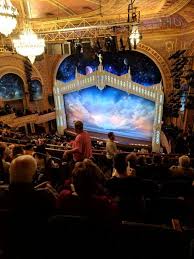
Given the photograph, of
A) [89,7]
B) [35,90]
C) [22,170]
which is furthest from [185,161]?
[35,90]

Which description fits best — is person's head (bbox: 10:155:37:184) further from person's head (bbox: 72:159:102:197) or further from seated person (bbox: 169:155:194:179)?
seated person (bbox: 169:155:194:179)

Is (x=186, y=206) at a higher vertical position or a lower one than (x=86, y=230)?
lower

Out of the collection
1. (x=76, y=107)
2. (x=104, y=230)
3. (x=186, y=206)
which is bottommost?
(x=186, y=206)

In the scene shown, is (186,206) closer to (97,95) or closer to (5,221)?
(5,221)

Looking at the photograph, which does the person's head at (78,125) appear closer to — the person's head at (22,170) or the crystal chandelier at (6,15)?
the person's head at (22,170)

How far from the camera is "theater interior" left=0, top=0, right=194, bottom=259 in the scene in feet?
6.37

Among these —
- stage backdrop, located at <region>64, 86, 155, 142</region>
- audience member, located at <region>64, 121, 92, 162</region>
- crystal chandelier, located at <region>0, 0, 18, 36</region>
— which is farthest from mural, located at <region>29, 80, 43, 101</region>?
audience member, located at <region>64, 121, 92, 162</region>

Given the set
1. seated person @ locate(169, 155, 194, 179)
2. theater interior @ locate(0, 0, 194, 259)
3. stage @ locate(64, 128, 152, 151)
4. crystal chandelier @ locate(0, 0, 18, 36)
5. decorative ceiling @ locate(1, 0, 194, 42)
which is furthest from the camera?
stage @ locate(64, 128, 152, 151)

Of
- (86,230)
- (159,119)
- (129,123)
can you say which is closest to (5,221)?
(86,230)

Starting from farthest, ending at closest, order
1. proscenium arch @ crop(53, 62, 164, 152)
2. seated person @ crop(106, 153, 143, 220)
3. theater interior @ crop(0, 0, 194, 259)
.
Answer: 1. proscenium arch @ crop(53, 62, 164, 152)
2. seated person @ crop(106, 153, 143, 220)
3. theater interior @ crop(0, 0, 194, 259)

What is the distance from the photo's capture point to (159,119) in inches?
520

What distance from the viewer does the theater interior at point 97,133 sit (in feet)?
6.37

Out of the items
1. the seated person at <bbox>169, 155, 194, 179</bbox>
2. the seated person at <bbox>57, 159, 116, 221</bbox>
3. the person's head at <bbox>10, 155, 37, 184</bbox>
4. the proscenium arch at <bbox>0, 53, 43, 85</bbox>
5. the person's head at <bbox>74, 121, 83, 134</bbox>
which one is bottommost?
the seated person at <bbox>169, 155, 194, 179</bbox>

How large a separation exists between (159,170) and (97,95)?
1159 cm
